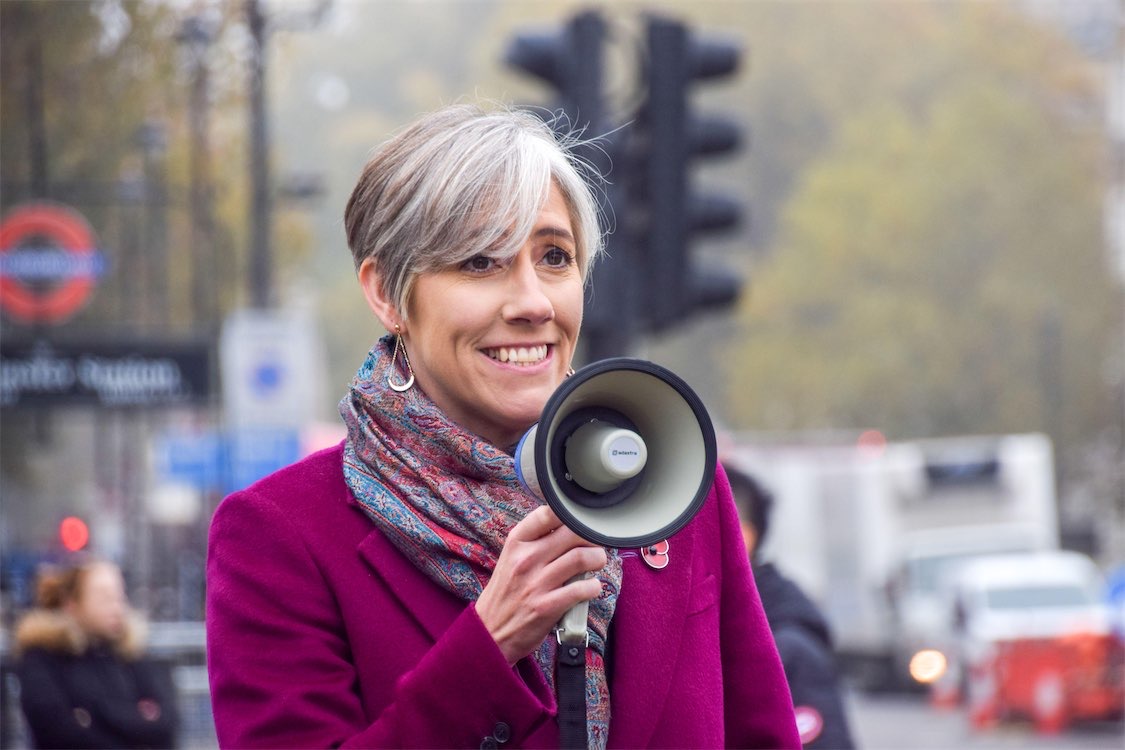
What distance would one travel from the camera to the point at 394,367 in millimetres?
2609

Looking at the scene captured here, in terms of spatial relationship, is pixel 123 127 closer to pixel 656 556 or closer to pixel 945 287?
pixel 656 556

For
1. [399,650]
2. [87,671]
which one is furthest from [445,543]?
[87,671]

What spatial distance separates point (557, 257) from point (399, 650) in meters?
0.54

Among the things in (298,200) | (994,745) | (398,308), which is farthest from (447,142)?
(298,200)

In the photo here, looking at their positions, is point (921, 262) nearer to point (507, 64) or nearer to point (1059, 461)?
point (1059, 461)

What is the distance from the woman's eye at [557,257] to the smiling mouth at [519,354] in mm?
114

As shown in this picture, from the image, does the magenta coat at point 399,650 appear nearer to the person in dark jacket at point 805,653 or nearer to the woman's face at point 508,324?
the woman's face at point 508,324

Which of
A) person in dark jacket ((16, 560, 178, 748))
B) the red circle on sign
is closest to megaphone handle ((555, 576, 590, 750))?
person in dark jacket ((16, 560, 178, 748))

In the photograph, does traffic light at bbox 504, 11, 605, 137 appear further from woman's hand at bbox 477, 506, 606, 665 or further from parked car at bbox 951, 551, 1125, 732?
parked car at bbox 951, 551, 1125, 732

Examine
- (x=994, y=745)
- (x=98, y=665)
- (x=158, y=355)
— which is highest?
(x=158, y=355)

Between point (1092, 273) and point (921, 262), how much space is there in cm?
446

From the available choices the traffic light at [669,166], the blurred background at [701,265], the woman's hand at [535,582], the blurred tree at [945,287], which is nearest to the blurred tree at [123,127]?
the blurred background at [701,265]

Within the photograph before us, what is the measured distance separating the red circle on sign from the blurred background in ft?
0.18

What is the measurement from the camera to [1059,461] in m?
45.0
